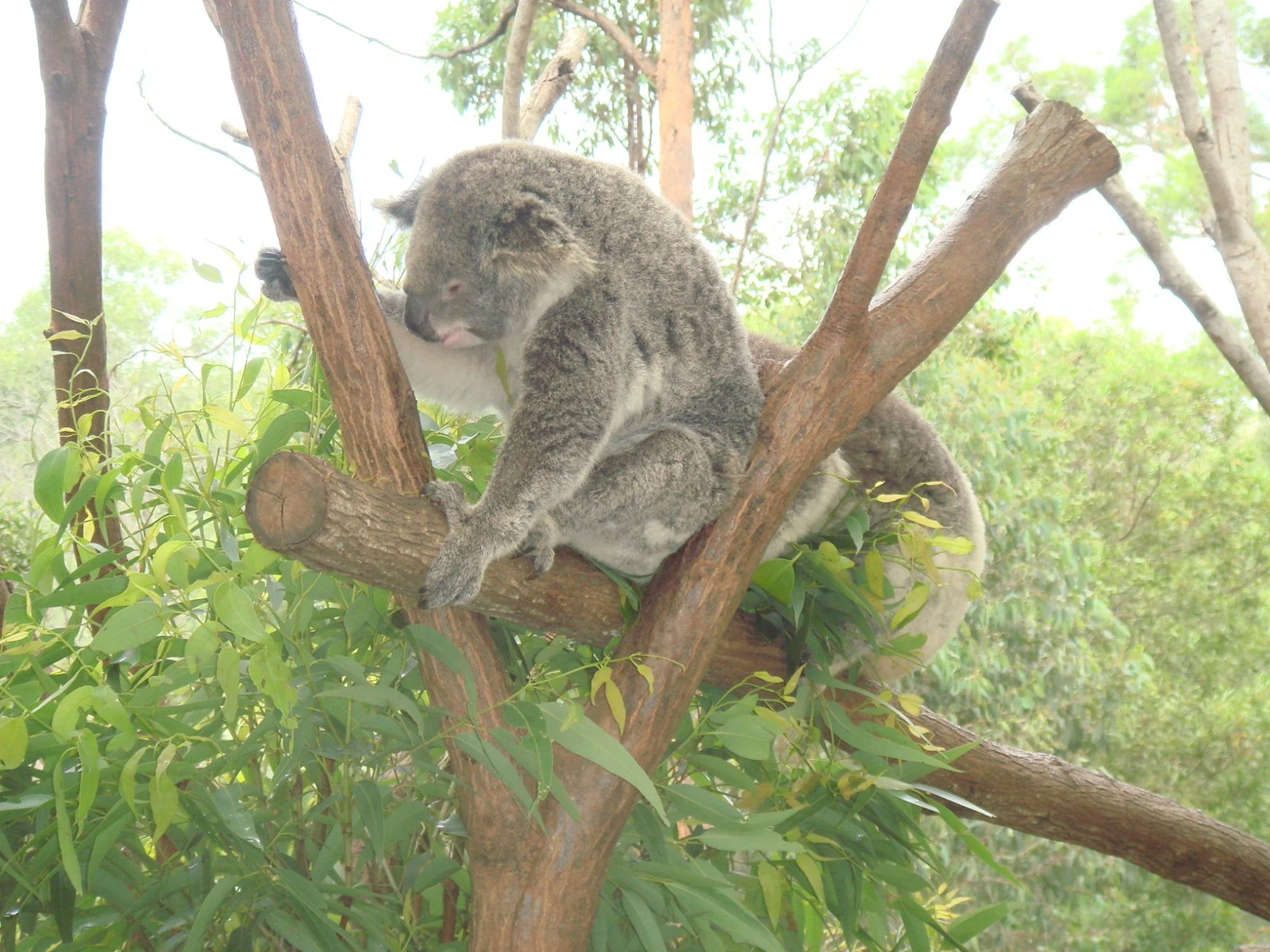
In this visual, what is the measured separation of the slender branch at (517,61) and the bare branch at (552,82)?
14 cm

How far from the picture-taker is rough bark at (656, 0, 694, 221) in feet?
16.6

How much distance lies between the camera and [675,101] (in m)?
5.13

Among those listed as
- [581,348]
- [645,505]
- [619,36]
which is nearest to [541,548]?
[645,505]

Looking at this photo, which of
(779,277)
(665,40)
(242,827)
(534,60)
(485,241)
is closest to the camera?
(242,827)

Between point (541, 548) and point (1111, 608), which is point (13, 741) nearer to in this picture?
point (541, 548)

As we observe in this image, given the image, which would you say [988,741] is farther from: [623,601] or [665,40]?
[665,40]

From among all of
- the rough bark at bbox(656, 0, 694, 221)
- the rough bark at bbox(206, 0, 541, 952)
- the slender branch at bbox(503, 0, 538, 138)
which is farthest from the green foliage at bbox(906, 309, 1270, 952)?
the rough bark at bbox(206, 0, 541, 952)

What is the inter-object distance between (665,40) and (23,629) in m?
4.72

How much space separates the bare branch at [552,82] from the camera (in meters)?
2.53

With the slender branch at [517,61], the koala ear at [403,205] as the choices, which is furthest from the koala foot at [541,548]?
the slender branch at [517,61]

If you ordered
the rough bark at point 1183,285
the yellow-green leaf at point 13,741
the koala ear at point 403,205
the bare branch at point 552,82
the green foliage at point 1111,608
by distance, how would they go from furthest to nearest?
the green foliage at point 1111,608, the rough bark at point 1183,285, the bare branch at point 552,82, the koala ear at point 403,205, the yellow-green leaf at point 13,741

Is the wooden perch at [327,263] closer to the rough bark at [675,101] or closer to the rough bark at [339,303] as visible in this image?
the rough bark at [339,303]

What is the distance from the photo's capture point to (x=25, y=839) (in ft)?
4.69

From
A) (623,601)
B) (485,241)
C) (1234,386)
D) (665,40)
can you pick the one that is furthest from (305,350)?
(1234,386)
